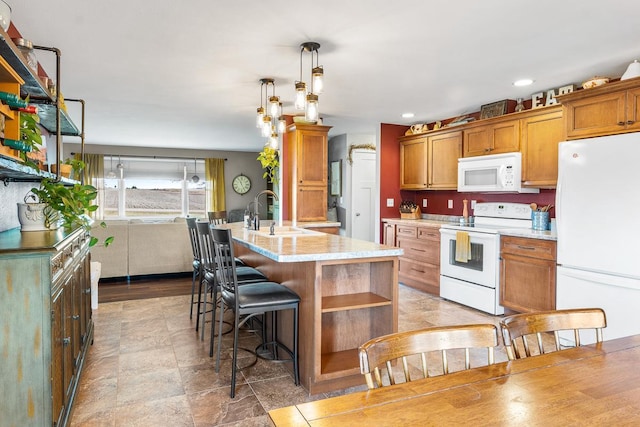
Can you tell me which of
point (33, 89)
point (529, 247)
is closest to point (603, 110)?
point (529, 247)

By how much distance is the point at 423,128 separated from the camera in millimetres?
5680

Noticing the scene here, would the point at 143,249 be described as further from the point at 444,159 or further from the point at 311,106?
the point at 444,159

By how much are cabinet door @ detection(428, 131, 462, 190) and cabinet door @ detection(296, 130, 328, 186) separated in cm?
144

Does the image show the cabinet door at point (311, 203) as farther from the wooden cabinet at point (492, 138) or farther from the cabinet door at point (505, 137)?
the cabinet door at point (505, 137)

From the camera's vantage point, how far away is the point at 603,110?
10.4 feet

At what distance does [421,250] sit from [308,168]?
5.88 ft

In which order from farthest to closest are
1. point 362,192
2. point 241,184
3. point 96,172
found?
point 241,184, point 96,172, point 362,192

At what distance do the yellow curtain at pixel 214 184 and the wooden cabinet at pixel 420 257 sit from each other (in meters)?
5.52

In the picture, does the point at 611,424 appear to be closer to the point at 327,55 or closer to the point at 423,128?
the point at 327,55

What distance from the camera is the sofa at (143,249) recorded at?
541 cm

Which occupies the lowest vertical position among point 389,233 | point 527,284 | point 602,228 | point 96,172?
point 527,284

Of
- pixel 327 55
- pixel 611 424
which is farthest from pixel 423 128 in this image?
pixel 611 424

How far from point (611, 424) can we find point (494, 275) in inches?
138

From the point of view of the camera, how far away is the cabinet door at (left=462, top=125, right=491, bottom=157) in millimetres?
4656
